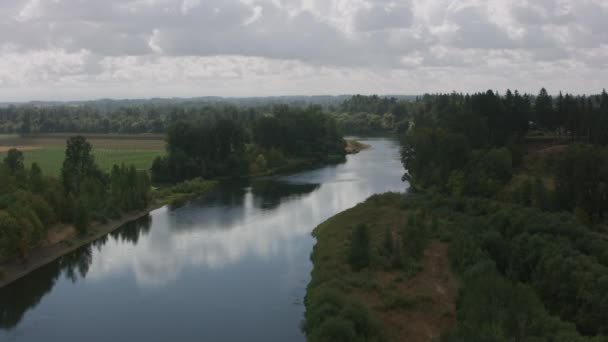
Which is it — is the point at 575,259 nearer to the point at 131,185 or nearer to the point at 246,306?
the point at 246,306

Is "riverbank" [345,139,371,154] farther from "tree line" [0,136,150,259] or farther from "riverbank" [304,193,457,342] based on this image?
"riverbank" [304,193,457,342]

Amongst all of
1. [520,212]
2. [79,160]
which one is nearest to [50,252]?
[79,160]

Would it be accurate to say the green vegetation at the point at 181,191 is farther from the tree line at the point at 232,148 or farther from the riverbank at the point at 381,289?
the riverbank at the point at 381,289

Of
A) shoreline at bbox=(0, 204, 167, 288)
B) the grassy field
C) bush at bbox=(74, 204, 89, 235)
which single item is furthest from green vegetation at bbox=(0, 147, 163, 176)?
bush at bbox=(74, 204, 89, 235)

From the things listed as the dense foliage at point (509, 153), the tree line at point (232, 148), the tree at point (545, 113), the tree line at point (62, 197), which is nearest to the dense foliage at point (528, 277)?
the dense foliage at point (509, 153)

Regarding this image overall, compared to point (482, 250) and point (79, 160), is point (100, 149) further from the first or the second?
point (482, 250)

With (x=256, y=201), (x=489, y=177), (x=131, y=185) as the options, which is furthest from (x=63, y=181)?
(x=489, y=177)
